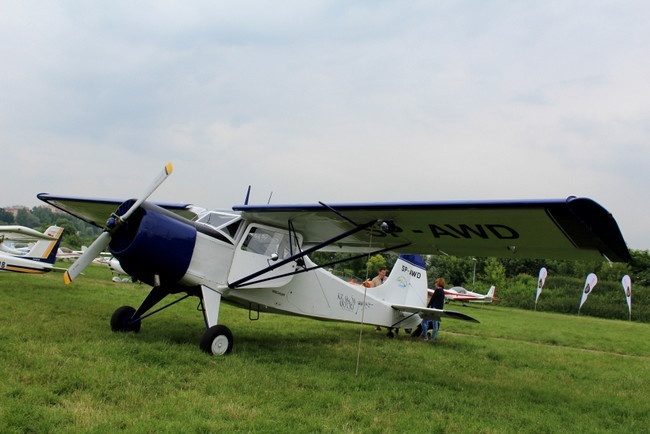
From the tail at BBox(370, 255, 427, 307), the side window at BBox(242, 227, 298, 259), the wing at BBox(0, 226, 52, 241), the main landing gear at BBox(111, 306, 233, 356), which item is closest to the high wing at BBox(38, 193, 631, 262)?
the side window at BBox(242, 227, 298, 259)

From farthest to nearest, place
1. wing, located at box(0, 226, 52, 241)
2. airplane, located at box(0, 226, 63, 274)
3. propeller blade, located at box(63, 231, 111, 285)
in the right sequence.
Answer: airplane, located at box(0, 226, 63, 274) → wing, located at box(0, 226, 52, 241) → propeller blade, located at box(63, 231, 111, 285)

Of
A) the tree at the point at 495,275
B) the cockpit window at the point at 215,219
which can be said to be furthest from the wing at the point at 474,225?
the tree at the point at 495,275

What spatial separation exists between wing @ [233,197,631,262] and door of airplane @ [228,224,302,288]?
8.4 inches

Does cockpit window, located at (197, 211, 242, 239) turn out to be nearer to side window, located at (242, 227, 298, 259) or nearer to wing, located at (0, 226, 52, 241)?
side window, located at (242, 227, 298, 259)

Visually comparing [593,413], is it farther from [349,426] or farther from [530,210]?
[349,426]

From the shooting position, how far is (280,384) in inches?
212

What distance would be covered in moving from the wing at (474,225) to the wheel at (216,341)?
1.88 meters

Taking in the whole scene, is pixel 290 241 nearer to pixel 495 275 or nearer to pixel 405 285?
pixel 405 285

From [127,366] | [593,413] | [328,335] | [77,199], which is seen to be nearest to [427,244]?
[593,413]

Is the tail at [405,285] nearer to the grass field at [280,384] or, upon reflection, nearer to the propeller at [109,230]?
the grass field at [280,384]

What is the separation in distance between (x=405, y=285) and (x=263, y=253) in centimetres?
494

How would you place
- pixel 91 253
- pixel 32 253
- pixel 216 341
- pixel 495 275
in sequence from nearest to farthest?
pixel 216 341 → pixel 91 253 → pixel 32 253 → pixel 495 275

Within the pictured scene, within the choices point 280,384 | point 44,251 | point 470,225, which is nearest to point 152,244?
point 280,384

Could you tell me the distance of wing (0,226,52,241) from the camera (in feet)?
48.4
